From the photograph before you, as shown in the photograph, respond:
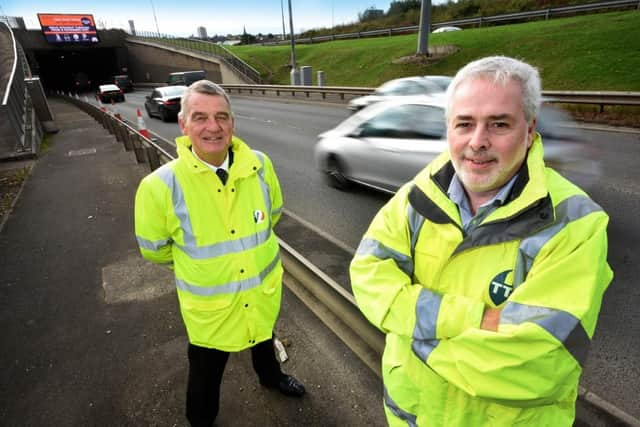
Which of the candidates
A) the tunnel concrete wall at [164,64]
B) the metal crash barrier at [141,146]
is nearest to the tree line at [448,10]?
the tunnel concrete wall at [164,64]

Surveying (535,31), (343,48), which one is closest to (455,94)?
(535,31)

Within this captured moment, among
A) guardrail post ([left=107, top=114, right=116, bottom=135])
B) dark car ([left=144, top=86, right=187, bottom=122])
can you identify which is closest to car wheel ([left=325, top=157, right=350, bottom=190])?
guardrail post ([left=107, top=114, right=116, bottom=135])

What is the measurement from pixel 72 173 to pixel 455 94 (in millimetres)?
10123

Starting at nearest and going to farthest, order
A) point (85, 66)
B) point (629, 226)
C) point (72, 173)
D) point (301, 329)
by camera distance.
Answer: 1. point (301, 329)
2. point (629, 226)
3. point (72, 173)
4. point (85, 66)

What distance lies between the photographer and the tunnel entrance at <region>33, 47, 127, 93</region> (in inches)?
1948

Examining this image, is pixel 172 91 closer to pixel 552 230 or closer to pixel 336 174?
pixel 336 174

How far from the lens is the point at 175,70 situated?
44.0m

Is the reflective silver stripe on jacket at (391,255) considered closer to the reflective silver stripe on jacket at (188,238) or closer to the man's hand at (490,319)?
the man's hand at (490,319)

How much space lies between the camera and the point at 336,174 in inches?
271

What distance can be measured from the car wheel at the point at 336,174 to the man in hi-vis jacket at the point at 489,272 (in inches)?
203

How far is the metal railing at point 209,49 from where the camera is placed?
3311 centimetres

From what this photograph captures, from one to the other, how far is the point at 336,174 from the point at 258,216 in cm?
475

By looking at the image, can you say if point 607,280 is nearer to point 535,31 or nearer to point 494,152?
point 494,152

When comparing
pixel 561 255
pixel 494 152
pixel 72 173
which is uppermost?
pixel 494 152
